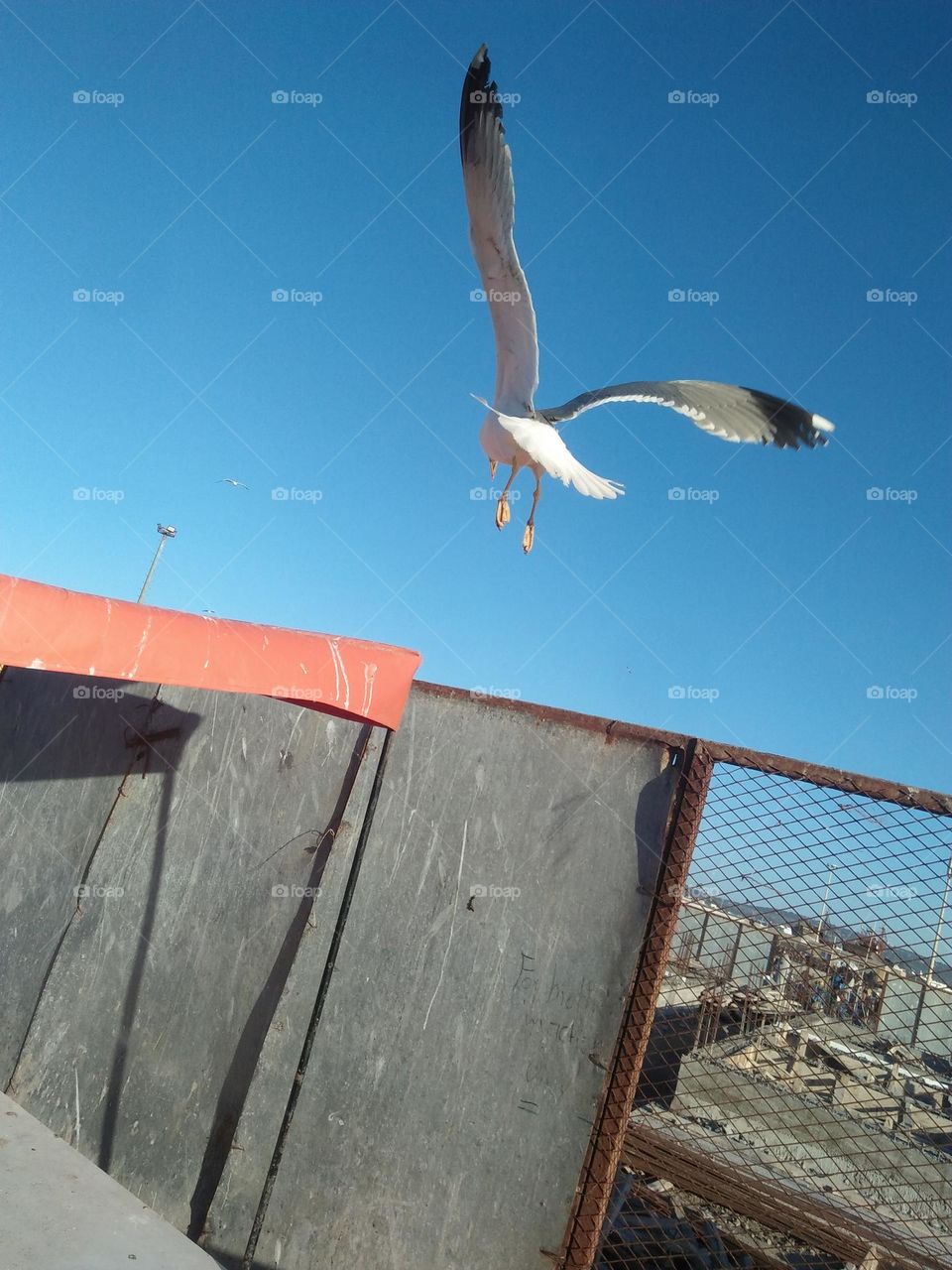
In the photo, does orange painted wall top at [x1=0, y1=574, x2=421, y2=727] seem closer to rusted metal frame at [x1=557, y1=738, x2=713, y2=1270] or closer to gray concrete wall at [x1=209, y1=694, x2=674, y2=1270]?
gray concrete wall at [x1=209, y1=694, x2=674, y2=1270]

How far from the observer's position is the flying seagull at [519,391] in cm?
625

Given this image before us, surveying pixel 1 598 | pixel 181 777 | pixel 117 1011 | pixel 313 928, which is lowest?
pixel 117 1011

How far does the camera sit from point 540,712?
3.04 meters

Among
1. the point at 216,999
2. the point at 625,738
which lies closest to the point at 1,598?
the point at 216,999

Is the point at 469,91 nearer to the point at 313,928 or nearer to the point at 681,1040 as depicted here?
the point at 313,928

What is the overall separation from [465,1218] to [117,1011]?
5.12 feet

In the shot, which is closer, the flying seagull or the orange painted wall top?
the orange painted wall top

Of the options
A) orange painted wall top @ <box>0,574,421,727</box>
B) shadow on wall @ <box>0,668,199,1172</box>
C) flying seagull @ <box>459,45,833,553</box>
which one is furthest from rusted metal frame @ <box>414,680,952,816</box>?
flying seagull @ <box>459,45,833,553</box>

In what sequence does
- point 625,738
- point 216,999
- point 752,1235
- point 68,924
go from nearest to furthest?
point 625,738 → point 216,999 → point 68,924 → point 752,1235

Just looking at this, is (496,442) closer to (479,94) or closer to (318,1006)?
(479,94)

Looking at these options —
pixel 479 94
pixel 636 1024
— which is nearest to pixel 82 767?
pixel 636 1024

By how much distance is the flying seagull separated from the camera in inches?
246

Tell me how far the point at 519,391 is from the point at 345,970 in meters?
5.33
